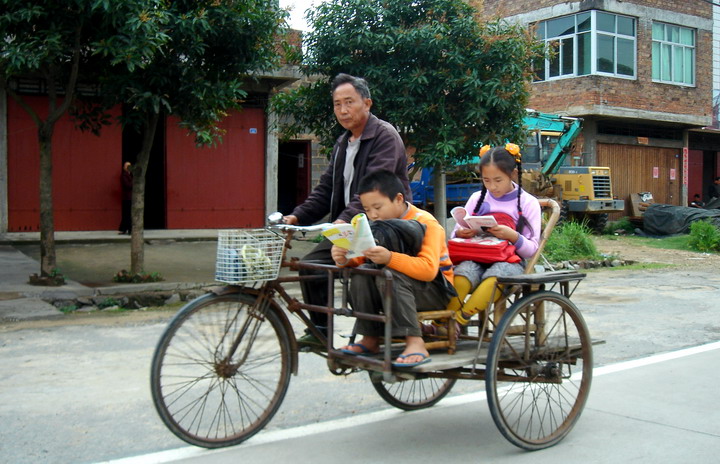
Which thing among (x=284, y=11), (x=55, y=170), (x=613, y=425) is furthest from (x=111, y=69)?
(x=613, y=425)

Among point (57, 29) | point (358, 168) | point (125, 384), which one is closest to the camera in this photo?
point (358, 168)

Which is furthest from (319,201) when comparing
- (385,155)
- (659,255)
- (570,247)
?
(659,255)

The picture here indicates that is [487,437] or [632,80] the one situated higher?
[632,80]

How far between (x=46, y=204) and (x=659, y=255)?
40.9 ft

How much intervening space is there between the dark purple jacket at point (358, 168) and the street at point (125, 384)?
1272mm

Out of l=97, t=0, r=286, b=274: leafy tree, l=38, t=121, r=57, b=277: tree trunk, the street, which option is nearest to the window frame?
the street

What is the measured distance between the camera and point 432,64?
12.2 meters

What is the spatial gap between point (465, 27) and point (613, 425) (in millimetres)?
8458

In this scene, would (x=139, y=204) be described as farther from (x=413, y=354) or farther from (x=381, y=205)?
(x=413, y=354)

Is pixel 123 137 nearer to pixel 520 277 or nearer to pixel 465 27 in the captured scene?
pixel 465 27

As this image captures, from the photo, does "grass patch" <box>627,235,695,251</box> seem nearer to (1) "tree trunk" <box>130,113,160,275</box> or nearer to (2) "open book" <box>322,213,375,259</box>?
(1) "tree trunk" <box>130,113,160,275</box>

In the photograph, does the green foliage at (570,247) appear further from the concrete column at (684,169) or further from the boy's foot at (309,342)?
the concrete column at (684,169)

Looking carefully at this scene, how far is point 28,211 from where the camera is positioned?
49.8ft

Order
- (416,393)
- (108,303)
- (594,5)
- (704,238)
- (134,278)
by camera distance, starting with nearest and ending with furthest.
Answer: (416,393), (108,303), (134,278), (704,238), (594,5)
